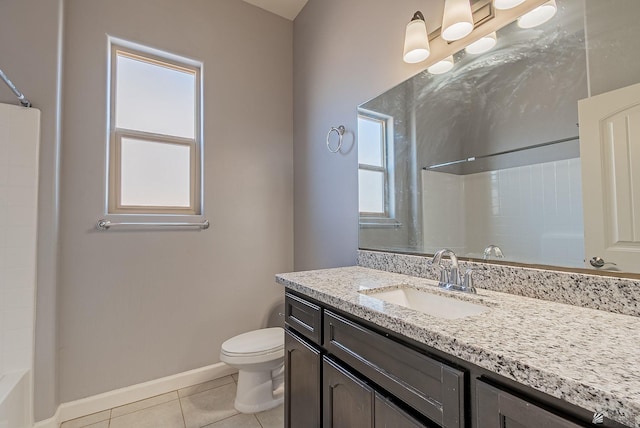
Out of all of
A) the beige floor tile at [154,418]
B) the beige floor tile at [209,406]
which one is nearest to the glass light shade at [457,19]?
the beige floor tile at [209,406]

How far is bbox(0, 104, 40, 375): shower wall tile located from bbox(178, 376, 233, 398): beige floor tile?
0.88 meters

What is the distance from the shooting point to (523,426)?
1.74ft

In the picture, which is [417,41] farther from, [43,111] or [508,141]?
[43,111]

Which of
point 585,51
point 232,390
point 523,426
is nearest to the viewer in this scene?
point 523,426

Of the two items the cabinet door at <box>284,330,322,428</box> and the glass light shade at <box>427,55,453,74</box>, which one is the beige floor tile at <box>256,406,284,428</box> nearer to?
the cabinet door at <box>284,330,322,428</box>

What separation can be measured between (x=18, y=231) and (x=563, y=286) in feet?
8.05

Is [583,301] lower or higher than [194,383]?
higher

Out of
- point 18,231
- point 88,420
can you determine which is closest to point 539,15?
point 18,231

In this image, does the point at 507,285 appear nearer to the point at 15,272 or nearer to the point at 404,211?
the point at 404,211

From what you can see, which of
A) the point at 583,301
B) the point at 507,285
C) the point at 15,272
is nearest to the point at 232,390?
the point at 15,272

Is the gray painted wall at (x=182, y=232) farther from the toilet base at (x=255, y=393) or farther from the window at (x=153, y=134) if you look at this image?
the toilet base at (x=255, y=393)

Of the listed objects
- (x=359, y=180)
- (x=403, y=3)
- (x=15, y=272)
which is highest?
(x=403, y=3)

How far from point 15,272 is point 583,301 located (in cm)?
248

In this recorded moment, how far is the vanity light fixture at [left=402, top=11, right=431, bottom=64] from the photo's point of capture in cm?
136
